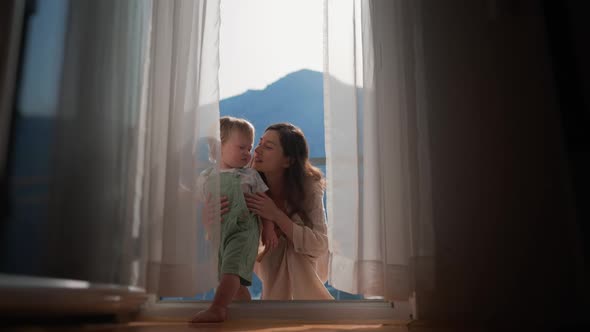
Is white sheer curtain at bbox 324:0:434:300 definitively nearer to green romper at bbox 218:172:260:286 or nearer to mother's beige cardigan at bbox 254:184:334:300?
green romper at bbox 218:172:260:286

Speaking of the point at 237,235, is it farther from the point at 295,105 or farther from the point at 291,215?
the point at 295,105

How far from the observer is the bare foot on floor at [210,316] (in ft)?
4.45

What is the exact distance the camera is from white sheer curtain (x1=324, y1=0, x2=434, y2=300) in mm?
1263

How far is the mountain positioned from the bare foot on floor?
5.03ft

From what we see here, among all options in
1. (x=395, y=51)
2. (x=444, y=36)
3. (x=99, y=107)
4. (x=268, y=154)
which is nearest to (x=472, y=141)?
(x=444, y=36)

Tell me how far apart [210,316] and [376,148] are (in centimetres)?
62

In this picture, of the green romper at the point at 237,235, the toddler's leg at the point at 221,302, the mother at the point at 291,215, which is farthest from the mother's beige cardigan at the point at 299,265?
the toddler's leg at the point at 221,302

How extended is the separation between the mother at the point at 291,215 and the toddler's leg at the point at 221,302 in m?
0.33

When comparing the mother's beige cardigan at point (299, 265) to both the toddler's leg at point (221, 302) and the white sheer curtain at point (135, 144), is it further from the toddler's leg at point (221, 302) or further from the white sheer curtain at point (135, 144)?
the white sheer curtain at point (135, 144)

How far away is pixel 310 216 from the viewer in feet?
6.44

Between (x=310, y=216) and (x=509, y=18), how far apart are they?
1057mm

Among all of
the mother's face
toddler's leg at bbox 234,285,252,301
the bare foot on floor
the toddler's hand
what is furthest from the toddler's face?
the bare foot on floor

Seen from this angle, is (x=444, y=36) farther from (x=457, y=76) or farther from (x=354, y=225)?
(x=354, y=225)

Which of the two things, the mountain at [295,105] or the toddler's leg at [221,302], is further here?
the mountain at [295,105]
